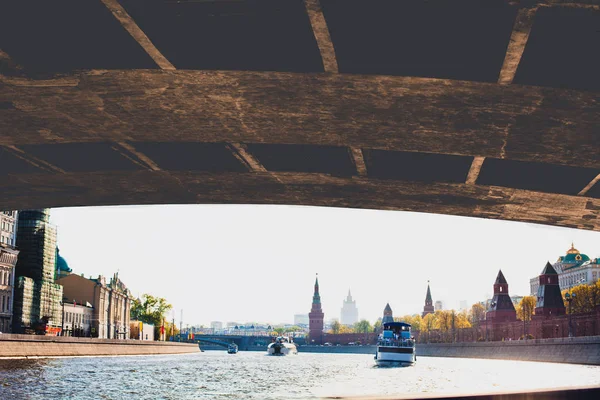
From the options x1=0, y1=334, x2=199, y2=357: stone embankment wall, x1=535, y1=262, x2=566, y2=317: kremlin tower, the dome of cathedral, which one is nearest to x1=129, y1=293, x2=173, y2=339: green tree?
the dome of cathedral

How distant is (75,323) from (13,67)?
127798mm

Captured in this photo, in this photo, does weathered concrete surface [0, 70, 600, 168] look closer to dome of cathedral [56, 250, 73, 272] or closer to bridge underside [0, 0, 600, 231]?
bridge underside [0, 0, 600, 231]

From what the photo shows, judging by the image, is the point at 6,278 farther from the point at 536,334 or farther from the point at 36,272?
the point at 536,334

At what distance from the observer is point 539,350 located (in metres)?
95.6

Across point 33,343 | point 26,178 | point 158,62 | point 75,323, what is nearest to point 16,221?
point 75,323

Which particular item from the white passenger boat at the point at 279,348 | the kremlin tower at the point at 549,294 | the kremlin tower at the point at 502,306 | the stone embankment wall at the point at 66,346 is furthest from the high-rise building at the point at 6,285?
the kremlin tower at the point at 502,306

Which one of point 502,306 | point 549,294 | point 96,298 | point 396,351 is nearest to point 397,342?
point 396,351

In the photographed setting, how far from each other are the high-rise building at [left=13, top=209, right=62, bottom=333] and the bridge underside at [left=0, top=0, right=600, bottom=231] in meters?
100

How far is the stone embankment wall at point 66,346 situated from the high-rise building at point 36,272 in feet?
43.0

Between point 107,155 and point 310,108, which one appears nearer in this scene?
point 310,108

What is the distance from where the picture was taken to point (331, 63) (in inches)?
393

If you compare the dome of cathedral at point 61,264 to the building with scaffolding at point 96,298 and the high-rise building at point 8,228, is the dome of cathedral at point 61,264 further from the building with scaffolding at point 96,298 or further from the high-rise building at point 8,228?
the high-rise building at point 8,228

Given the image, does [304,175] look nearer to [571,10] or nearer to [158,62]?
[158,62]

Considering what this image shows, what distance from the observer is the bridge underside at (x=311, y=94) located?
941 cm
